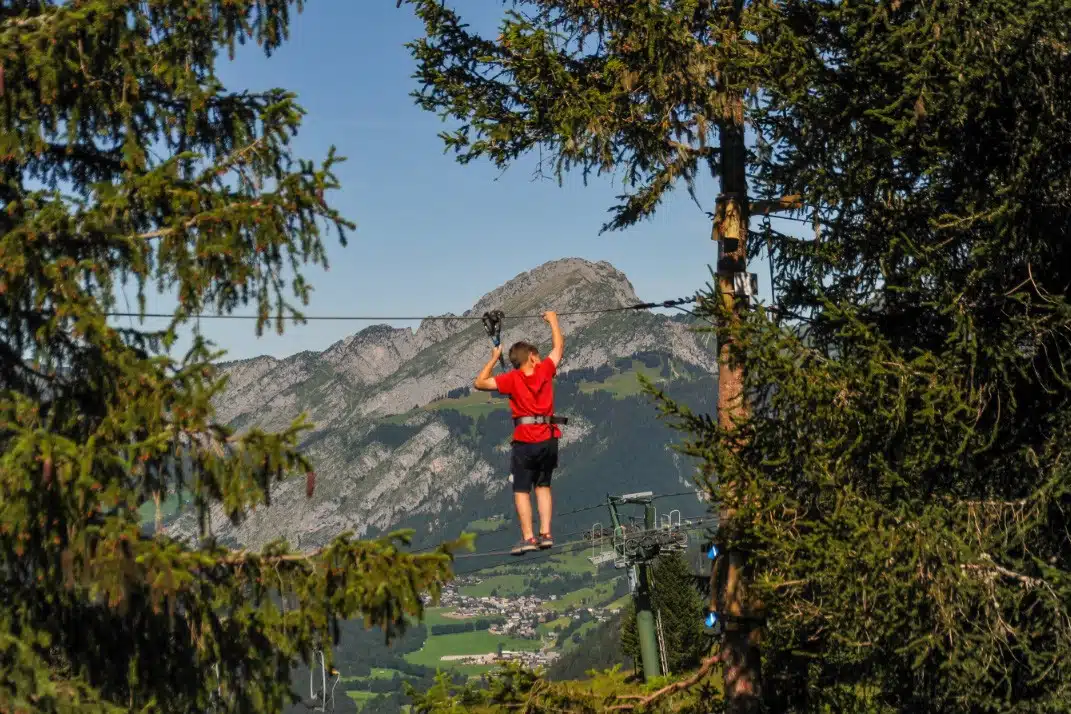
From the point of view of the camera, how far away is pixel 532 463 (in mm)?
11156

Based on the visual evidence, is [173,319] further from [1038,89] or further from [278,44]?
[1038,89]

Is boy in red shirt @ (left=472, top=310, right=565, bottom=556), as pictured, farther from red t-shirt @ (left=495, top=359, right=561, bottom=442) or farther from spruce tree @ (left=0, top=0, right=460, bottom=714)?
spruce tree @ (left=0, top=0, right=460, bottom=714)

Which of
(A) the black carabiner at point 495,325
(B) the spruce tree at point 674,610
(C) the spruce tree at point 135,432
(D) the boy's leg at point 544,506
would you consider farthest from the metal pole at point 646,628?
(B) the spruce tree at point 674,610

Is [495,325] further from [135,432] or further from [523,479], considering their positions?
[135,432]

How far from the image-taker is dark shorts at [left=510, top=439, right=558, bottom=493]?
36.4ft

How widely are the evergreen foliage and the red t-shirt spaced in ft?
3.92

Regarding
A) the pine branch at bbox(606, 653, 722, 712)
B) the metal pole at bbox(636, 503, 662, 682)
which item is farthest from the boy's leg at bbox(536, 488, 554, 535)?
the metal pole at bbox(636, 503, 662, 682)

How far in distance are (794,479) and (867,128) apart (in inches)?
117

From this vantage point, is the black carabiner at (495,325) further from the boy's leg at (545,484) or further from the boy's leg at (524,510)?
the boy's leg at (524,510)

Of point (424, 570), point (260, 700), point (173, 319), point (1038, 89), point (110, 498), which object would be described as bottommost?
point (260, 700)

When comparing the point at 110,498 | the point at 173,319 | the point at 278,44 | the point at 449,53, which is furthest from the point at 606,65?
the point at 110,498

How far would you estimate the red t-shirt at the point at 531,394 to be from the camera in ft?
36.0

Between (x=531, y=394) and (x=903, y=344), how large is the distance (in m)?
3.31

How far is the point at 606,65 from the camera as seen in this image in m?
10.9
